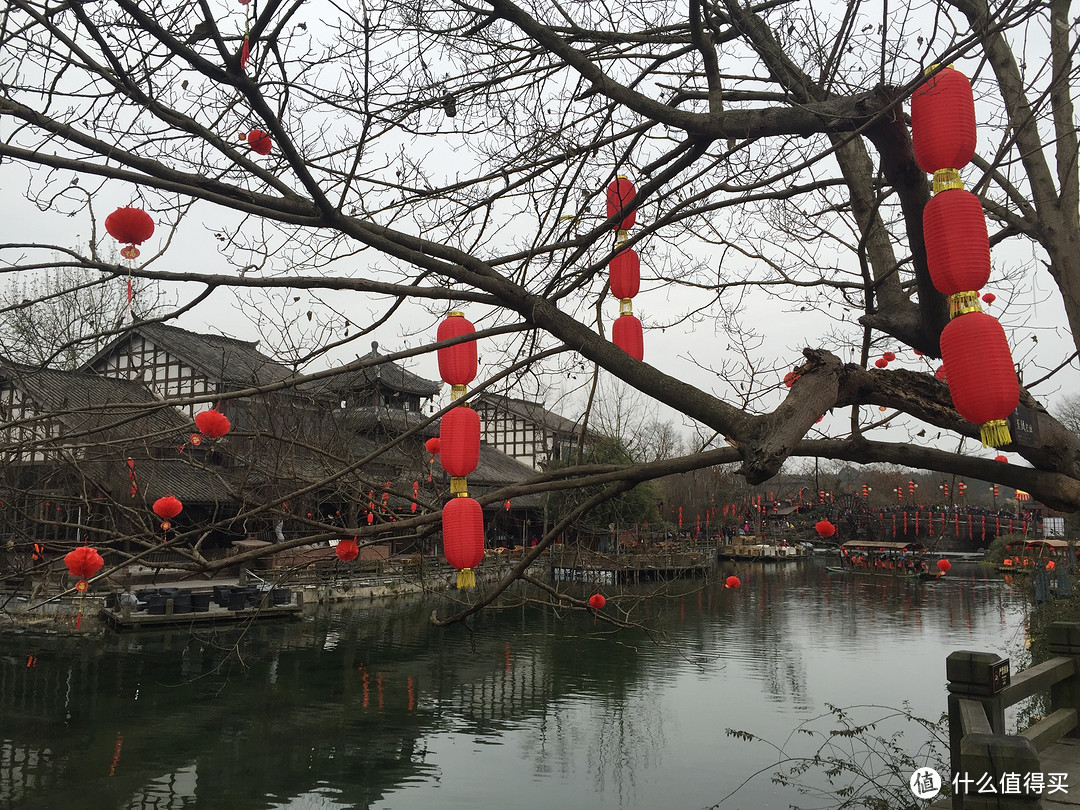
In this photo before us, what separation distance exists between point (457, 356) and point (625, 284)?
29.9 inches

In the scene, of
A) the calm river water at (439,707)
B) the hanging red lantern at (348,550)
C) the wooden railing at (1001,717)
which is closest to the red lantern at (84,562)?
the calm river water at (439,707)

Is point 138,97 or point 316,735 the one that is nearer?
point 138,97

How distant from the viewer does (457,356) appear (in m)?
3.22

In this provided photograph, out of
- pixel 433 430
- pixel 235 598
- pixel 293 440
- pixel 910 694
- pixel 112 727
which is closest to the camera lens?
pixel 293 440

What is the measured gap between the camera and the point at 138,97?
2191 mm

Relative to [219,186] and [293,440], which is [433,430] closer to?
[293,440]

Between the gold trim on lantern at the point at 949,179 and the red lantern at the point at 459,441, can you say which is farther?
the red lantern at the point at 459,441

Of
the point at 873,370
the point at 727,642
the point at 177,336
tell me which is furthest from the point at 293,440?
the point at 177,336

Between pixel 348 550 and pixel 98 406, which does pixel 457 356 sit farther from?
pixel 98 406

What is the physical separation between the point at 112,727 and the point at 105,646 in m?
3.85

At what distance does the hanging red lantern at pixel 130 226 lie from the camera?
2771 millimetres

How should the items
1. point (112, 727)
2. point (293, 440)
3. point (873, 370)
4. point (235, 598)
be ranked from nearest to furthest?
point (873, 370) < point (293, 440) < point (112, 727) < point (235, 598)

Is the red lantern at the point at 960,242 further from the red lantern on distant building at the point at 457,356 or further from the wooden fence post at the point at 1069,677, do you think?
the wooden fence post at the point at 1069,677

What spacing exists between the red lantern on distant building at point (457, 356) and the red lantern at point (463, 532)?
0.51 m
